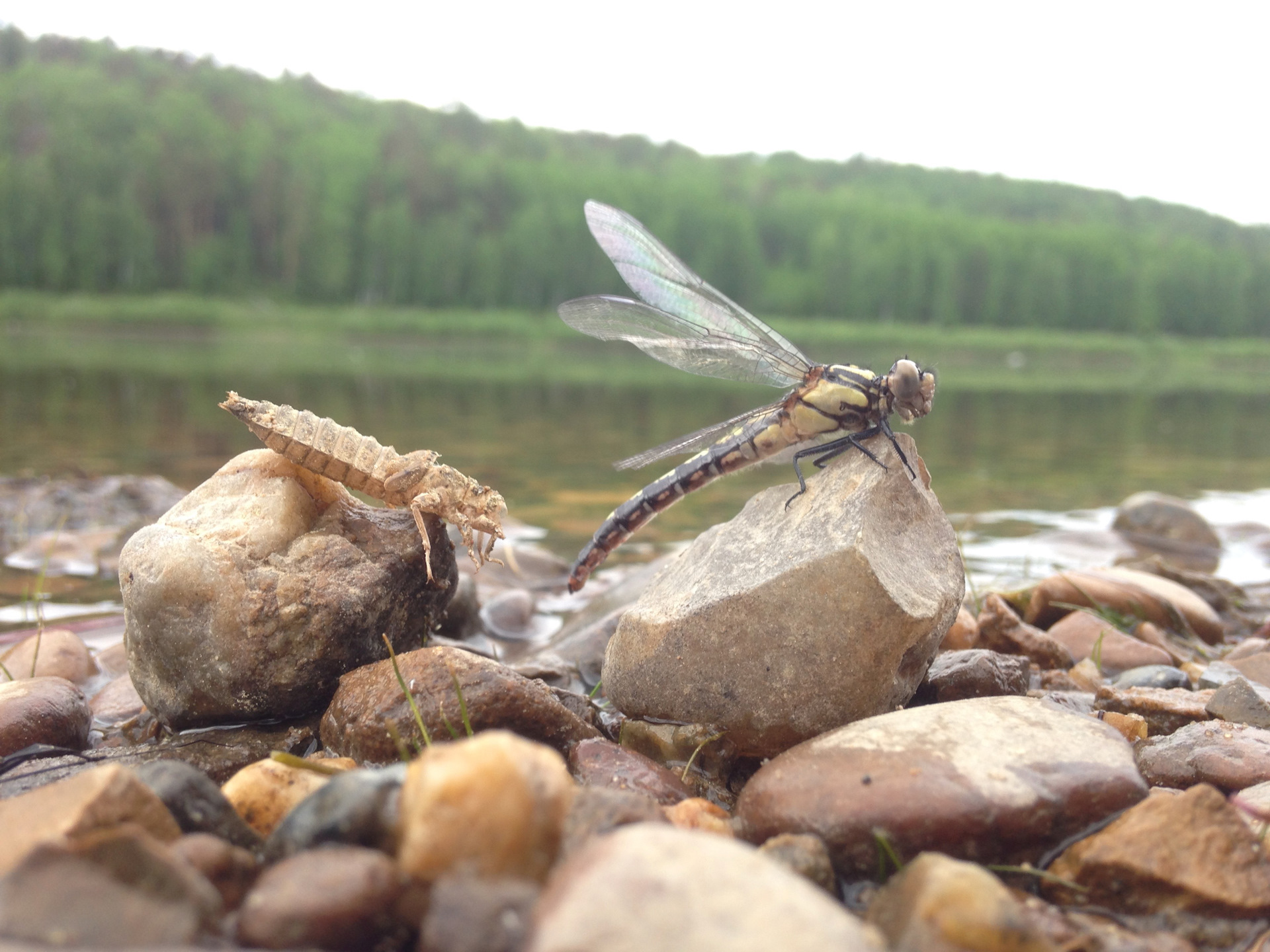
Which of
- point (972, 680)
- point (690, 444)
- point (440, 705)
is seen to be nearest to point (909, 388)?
point (690, 444)

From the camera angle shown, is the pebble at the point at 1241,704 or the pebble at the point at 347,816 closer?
the pebble at the point at 347,816

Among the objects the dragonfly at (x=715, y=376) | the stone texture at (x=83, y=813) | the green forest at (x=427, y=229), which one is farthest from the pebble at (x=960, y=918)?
the green forest at (x=427, y=229)

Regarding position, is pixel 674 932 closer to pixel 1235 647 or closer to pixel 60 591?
pixel 1235 647

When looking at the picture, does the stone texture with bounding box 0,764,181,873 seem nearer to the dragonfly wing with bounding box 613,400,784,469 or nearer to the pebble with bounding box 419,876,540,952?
the pebble with bounding box 419,876,540,952

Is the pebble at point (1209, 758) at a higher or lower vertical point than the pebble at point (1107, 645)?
higher

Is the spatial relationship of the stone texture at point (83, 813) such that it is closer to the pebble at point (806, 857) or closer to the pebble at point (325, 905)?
the pebble at point (325, 905)

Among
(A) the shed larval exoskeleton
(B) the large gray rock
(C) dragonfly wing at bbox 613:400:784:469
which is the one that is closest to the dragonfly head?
(B) the large gray rock

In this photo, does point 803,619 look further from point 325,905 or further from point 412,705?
point 325,905
